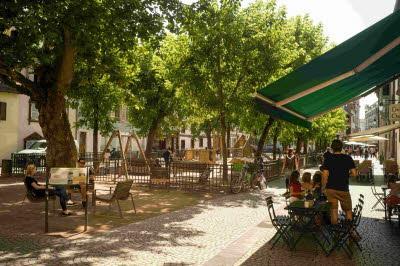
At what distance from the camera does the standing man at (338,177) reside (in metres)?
8.16

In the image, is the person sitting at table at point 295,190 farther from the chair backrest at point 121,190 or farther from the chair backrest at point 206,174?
the chair backrest at point 206,174

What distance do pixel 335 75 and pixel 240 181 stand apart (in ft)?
39.5

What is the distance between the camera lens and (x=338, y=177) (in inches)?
323

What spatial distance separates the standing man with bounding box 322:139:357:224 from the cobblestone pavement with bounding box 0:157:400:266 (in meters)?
0.90

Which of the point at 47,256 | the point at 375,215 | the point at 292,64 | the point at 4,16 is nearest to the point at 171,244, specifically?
the point at 47,256

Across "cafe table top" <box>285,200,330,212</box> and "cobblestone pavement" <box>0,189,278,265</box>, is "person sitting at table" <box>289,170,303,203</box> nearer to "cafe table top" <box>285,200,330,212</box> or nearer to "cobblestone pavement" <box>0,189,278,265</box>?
"cafe table top" <box>285,200,330,212</box>

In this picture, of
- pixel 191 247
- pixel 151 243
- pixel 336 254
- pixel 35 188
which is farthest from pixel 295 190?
pixel 35 188

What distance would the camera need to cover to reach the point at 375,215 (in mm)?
11977

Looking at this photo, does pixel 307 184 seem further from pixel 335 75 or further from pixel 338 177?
pixel 335 75

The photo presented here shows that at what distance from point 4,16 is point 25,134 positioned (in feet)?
79.6

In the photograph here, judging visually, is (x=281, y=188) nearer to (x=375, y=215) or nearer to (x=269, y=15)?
(x=375, y=215)

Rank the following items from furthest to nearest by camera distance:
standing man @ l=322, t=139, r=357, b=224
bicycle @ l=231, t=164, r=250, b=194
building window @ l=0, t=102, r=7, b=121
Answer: building window @ l=0, t=102, r=7, b=121 < bicycle @ l=231, t=164, r=250, b=194 < standing man @ l=322, t=139, r=357, b=224

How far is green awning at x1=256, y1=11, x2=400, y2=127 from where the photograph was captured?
5430 mm

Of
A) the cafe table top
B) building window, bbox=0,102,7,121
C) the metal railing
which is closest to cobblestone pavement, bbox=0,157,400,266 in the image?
the cafe table top
